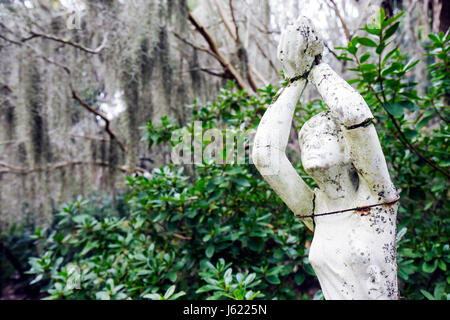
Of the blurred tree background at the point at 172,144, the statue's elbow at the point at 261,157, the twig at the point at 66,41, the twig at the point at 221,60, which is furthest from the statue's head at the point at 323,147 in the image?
the twig at the point at 66,41

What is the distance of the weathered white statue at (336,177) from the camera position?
2.45ft

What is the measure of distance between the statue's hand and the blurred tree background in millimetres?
518

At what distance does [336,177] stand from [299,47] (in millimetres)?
377

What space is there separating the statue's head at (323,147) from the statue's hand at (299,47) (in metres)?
0.16

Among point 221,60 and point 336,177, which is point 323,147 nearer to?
point 336,177

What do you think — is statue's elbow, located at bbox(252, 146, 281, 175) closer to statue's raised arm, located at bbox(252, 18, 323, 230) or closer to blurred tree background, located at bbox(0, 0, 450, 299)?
statue's raised arm, located at bbox(252, 18, 323, 230)

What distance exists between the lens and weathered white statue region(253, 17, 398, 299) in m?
0.75

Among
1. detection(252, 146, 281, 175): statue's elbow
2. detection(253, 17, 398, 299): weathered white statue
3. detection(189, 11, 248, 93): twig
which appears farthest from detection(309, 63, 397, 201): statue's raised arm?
detection(189, 11, 248, 93): twig

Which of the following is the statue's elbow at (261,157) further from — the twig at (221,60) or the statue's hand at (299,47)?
the twig at (221,60)

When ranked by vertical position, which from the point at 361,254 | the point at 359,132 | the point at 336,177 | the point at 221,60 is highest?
the point at 221,60

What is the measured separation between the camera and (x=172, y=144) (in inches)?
84.4

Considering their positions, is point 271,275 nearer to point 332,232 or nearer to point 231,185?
point 231,185

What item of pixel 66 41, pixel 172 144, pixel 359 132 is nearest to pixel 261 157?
pixel 359 132

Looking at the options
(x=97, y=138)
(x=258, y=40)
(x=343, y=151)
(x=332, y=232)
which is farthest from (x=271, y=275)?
(x=258, y=40)
